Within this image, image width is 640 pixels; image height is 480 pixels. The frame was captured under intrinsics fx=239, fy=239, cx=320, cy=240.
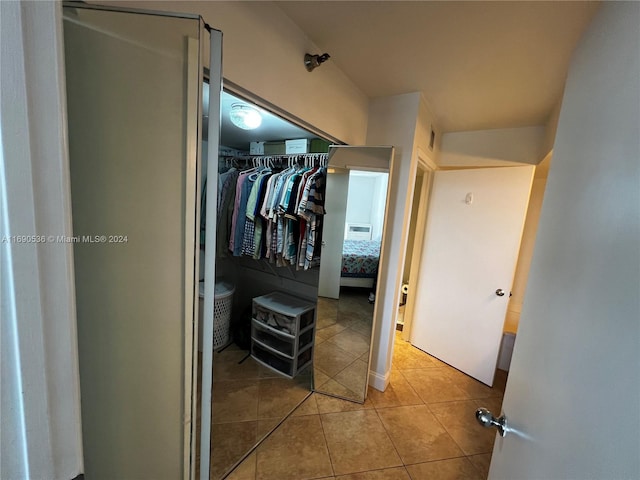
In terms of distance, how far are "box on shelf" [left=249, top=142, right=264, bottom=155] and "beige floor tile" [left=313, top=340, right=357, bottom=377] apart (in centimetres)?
177

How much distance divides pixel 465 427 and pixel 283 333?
148cm

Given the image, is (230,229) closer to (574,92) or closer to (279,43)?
(279,43)

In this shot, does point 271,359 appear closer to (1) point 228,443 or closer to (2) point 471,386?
(1) point 228,443

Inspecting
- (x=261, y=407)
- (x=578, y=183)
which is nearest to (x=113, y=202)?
(x=578, y=183)

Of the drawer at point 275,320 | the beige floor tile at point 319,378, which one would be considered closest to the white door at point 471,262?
the beige floor tile at point 319,378

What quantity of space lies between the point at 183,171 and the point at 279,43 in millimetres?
871

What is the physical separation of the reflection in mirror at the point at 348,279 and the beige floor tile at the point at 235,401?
1.66 feet

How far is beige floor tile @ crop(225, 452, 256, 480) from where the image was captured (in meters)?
1.27

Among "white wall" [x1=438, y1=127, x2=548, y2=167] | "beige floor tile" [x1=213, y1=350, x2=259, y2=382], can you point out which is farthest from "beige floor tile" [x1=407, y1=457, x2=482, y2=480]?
"white wall" [x1=438, y1=127, x2=548, y2=167]

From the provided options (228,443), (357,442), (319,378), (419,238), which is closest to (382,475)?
(357,442)

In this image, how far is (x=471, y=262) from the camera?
226 centimetres

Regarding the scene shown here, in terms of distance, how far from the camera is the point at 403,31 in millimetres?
1172

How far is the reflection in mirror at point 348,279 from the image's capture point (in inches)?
70.5

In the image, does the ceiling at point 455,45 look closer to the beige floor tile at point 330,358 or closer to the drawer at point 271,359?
the beige floor tile at point 330,358
